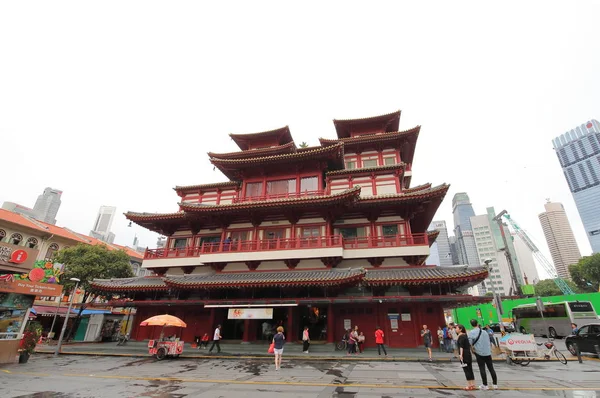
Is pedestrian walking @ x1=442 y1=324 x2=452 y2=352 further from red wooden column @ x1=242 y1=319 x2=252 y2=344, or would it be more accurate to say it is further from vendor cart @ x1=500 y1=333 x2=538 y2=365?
red wooden column @ x1=242 y1=319 x2=252 y2=344

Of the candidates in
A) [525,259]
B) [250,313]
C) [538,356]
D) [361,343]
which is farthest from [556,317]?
[525,259]

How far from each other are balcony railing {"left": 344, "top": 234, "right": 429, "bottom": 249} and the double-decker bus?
17890mm

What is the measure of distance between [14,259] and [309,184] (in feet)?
61.5

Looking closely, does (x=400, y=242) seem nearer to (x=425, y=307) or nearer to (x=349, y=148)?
(x=425, y=307)

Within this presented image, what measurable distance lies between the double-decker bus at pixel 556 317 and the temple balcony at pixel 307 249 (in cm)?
1866

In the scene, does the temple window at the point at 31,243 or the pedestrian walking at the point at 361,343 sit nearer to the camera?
the pedestrian walking at the point at 361,343

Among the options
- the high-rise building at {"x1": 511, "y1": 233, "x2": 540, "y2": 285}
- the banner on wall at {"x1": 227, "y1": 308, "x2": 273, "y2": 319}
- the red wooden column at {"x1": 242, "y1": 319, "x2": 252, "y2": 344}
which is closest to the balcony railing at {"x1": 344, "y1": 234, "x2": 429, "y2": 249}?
the banner on wall at {"x1": 227, "y1": 308, "x2": 273, "y2": 319}

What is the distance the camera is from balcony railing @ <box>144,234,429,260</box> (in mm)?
20250

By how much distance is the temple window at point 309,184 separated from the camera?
78.6 ft

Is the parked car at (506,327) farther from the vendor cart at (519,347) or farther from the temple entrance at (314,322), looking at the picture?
the temple entrance at (314,322)

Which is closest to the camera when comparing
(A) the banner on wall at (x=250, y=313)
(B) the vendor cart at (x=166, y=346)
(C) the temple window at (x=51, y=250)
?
(B) the vendor cart at (x=166, y=346)

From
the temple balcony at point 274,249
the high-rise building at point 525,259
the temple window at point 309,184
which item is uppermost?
the high-rise building at point 525,259

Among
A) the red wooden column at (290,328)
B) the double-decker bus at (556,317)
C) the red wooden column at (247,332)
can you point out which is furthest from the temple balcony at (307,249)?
the double-decker bus at (556,317)

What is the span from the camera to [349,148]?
88.1 feet
